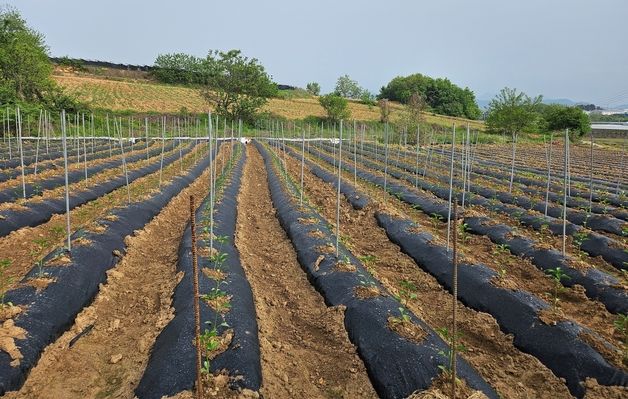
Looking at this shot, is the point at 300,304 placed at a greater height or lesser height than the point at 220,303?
lesser

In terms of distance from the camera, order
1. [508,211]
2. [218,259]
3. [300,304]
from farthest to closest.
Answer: [508,211] → [218,259] → [300,304]

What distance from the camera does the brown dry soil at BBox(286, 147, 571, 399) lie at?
12.3ft

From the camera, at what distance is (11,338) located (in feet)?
11.8

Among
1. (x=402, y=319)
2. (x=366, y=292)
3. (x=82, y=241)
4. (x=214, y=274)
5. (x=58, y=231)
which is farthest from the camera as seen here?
(x=58, y=231)

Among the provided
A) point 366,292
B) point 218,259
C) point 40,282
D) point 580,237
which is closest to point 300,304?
point 366,292

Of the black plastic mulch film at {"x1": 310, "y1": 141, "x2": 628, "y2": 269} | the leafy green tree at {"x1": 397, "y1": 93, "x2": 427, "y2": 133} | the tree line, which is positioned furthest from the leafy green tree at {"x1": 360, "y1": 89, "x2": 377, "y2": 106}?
the black plastic mulch film at {"x1": 310, "y1": 141, "x2": 628, "y2": 269}

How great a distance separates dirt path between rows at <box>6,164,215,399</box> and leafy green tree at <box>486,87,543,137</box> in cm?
4183

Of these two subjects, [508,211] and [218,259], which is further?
[508,211]

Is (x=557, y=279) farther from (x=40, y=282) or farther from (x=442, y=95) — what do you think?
(x=442, y=95)

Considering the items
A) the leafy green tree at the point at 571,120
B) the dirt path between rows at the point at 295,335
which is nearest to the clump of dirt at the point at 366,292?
the dirt path between rows at the point at 295,335

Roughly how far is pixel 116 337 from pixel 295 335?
182 cm

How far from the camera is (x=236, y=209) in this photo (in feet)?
Result: 31.2

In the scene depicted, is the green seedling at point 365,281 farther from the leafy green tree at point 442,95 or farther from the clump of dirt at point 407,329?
the leafy green tree at point 442,95

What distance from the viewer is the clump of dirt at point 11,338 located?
3.46 meters
